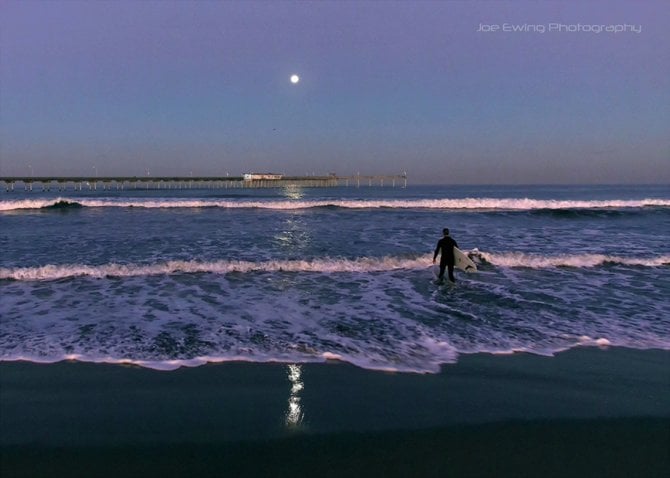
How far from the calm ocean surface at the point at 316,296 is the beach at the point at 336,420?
0.56 meters

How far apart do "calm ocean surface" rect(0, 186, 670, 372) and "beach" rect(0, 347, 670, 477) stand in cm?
56

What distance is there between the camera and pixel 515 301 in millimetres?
8664

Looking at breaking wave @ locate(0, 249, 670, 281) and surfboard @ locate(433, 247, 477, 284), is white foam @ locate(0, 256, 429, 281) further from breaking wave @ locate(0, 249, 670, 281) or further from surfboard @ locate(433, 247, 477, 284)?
surfboard @ locate(433, 247, 477, 284)

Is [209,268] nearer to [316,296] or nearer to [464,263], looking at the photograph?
[316,296]

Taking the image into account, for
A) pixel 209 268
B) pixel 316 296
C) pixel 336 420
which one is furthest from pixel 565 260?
pixel 336 420

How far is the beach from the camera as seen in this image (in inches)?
126

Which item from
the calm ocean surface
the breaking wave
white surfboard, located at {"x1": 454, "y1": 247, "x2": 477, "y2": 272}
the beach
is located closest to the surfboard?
white surfboard, located at {"x1": 454, "y1": 247, "x2": 477, "y2": 272}

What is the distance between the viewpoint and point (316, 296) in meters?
9.05

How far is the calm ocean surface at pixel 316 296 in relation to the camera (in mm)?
5898

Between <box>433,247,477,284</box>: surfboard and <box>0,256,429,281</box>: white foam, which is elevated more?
<box>433,247,477,284</box>: surfboard

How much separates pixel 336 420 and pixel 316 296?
5247mm

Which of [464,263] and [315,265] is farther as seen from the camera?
[315,265]

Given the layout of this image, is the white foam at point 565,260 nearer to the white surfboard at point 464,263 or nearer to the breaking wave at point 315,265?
the breaking wave at point 315,265

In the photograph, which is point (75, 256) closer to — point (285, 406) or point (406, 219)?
point (285, 406)
